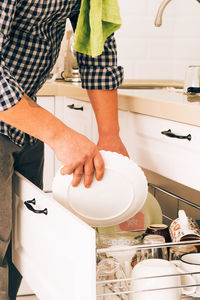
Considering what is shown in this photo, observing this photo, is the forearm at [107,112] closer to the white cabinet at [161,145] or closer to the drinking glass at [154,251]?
the white cabinet at [161,145]

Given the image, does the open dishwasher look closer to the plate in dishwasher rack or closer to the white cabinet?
the plate in dishwasher rack

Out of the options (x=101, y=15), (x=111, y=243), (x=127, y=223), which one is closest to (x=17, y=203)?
(x=111, y=243)

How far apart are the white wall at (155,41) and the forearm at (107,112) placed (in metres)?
1.04

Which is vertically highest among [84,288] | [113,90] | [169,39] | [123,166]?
[169,39]

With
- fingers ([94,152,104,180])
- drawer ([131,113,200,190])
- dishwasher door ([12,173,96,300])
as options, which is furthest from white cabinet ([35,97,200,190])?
dishwasher door ([12,173,96,300])

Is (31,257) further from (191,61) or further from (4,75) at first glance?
(191,61)

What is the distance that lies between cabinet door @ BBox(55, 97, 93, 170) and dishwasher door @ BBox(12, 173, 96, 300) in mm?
565

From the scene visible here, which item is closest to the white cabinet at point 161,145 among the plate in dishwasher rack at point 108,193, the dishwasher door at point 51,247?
the plate in dishwasher rack at point 108,193

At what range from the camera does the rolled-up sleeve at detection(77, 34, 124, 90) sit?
125 cm

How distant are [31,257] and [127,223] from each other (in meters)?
0.35

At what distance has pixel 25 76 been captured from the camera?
3.58 ft

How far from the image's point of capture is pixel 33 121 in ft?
3.07

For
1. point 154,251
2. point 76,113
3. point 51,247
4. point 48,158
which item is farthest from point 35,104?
point 48,158

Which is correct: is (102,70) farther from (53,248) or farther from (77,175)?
(53,248)
